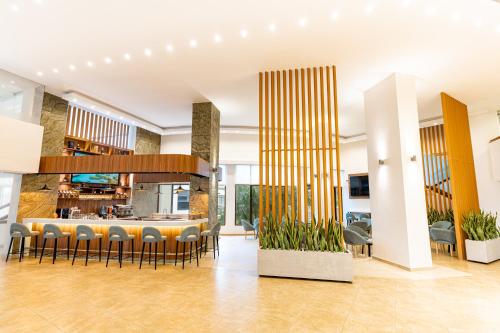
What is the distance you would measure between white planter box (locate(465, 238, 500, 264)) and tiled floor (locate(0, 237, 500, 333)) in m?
0.48

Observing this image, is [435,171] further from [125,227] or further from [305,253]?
[125,227]

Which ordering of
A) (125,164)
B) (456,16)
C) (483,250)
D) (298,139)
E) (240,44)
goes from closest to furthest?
(456,16) → (240,44) → (298,139) → (483,250) → (125,164)

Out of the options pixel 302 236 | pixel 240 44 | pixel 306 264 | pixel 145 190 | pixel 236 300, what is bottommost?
pixel 236 300

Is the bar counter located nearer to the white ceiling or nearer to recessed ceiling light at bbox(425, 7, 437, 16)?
the white ceiling

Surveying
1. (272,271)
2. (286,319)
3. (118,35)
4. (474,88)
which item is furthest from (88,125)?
(474,88)

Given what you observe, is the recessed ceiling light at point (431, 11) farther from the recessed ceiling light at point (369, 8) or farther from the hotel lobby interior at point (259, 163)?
the recessed ceiling light at point (369, 8)

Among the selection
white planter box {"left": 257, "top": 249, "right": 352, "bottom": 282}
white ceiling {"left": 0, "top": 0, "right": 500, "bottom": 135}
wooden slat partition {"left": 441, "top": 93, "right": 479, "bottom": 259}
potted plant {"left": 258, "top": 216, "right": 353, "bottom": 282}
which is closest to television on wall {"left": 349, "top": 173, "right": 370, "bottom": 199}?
wooden slat partition {"left": 441, "top": 93, "right": 479, "bottom": 259}

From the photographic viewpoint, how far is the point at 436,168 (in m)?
9.52

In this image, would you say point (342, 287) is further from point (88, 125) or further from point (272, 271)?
point (88, 125)

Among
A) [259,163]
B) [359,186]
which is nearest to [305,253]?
[259,163]

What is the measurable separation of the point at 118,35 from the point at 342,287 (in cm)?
604

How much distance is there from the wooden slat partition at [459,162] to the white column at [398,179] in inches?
68.0

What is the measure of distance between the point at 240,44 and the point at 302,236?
3945 millimetres

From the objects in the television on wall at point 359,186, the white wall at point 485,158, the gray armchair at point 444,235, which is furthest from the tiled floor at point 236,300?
the television on wall at point 359,186
